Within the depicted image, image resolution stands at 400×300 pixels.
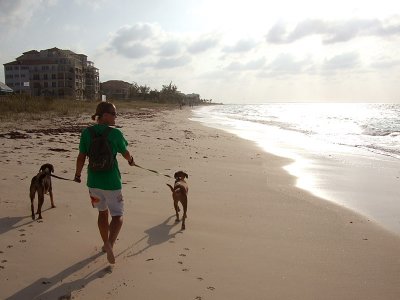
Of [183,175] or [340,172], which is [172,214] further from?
[340,172]

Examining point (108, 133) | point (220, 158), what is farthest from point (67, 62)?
point (108, 133)

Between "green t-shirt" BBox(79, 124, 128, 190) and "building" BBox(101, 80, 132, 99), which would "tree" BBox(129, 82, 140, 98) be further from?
"green t-shirt" BBox(79, 124, 128, 190)

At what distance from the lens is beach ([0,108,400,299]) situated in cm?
355

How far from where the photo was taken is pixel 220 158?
11.6m

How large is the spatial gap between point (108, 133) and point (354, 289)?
9.94 ft

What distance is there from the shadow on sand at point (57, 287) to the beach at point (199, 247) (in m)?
0.01

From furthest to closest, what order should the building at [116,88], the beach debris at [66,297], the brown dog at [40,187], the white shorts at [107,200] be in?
the building at [116,88] < the brown dog at [40,187] < the white shorts at [107,200] < the beach debris at [66,297]

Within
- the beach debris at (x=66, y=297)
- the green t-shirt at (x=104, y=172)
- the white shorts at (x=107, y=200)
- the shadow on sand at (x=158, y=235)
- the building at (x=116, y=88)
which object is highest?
the building at (x=116, y=88)

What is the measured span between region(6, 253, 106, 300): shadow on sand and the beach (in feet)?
0.03

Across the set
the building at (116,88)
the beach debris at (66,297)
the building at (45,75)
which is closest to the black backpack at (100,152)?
the beach debris at (66,297)

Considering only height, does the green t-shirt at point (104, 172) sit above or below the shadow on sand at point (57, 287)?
above

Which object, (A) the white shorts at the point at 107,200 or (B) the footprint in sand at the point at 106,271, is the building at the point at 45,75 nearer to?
(A) the white shorts at the point at 107,200

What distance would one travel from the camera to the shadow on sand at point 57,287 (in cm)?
329

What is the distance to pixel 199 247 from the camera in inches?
179
